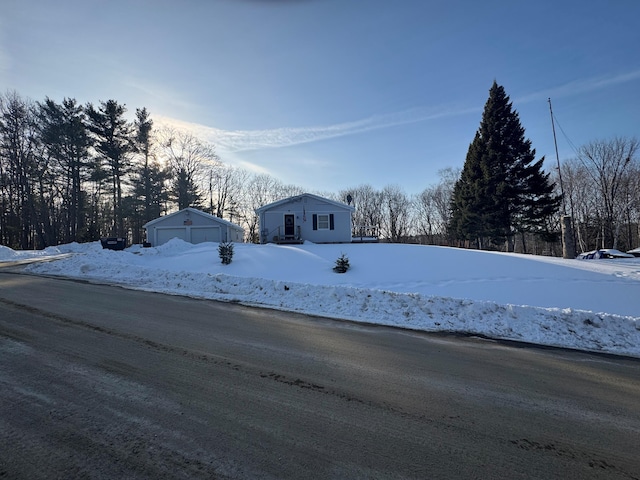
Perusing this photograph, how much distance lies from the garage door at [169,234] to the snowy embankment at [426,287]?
9.84m

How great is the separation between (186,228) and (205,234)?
5.33 ft

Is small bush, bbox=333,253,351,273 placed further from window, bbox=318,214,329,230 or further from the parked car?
the parked car

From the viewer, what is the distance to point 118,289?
9977mm

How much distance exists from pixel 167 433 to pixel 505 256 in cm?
1487

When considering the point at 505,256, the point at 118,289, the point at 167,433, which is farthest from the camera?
the point at 505,256

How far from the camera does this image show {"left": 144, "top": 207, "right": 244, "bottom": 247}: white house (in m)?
27.6

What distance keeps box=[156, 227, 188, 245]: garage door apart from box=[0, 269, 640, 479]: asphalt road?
22821 millimetres

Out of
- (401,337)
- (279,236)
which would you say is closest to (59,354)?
(401,337)

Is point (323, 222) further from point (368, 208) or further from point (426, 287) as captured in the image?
point (368, 208)

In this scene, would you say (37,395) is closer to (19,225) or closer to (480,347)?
(480,347)

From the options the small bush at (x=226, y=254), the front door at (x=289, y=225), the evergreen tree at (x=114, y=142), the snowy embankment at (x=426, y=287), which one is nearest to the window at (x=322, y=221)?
the front door at (x=289, y=225)

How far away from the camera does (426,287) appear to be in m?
10.4

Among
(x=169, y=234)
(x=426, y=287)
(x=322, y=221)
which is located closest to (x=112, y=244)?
(x=169, y=234)

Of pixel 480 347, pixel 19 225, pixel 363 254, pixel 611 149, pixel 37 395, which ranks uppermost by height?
pixel 611 149
